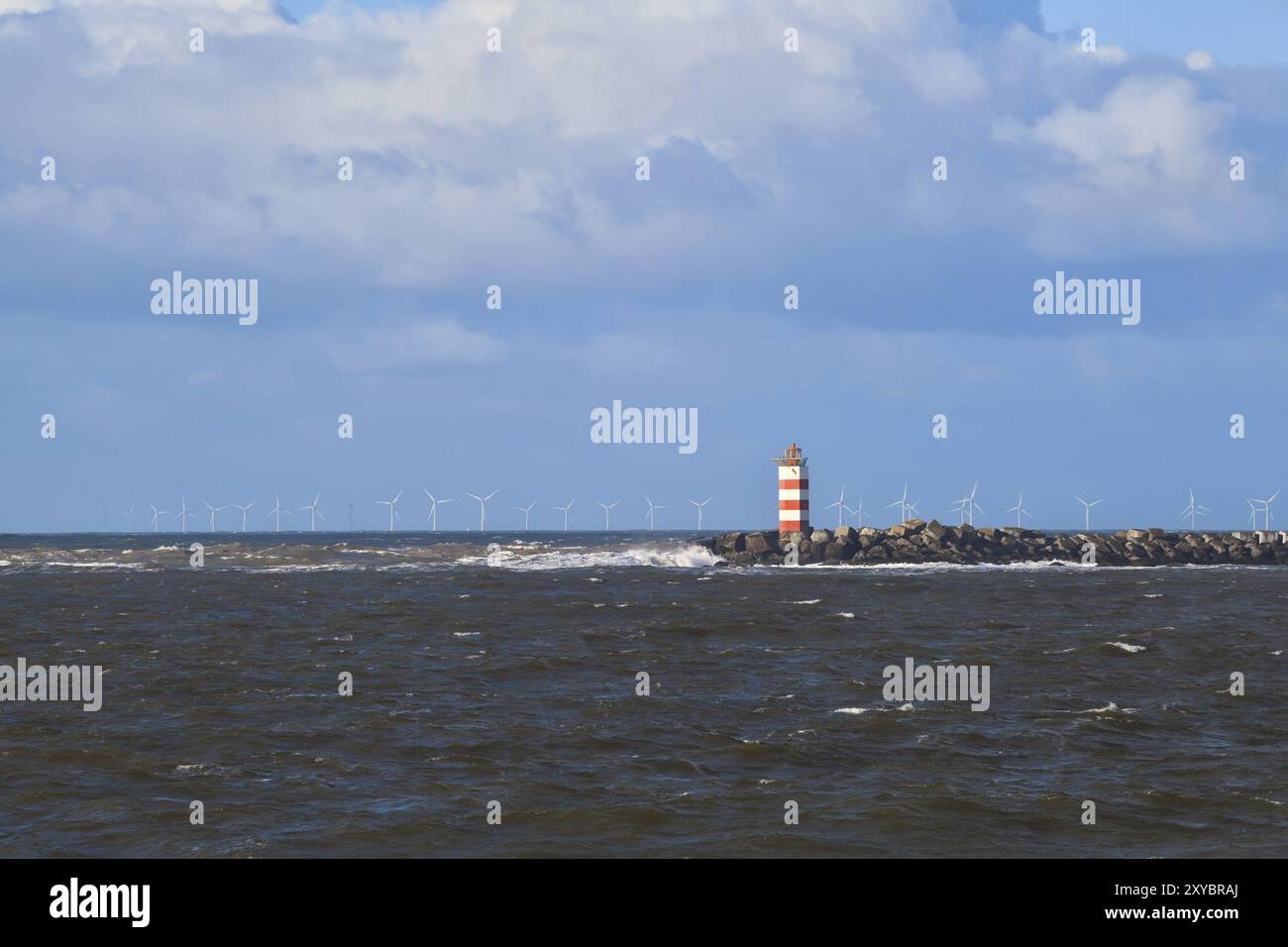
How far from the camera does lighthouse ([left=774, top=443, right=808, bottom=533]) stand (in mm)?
97312

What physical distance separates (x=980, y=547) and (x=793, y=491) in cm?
A: 1811

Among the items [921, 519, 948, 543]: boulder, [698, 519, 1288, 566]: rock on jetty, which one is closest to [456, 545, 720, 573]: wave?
[698, 519, 1288, 566]: rock on jetty

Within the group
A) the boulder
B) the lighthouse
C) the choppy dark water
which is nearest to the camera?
the choppy dark water

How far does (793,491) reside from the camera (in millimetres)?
99875

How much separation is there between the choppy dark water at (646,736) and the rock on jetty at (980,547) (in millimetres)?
49708

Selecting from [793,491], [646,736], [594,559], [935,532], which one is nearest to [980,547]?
[935,532]

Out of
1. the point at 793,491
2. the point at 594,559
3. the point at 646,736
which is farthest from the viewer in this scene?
the point at 594,559

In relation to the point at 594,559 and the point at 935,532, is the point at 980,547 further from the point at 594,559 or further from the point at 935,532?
the point at 594,559

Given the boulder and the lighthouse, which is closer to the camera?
the lighthouse

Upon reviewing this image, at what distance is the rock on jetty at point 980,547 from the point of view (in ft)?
341

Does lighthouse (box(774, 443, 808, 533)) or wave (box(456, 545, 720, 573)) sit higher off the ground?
lighthouse (box(774, 443, 808, 533))

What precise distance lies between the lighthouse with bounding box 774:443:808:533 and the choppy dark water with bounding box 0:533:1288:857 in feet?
143

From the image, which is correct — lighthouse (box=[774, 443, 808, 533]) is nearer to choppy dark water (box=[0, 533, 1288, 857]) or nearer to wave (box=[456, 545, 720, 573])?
wave (box=[456, 545, 720, 573])
